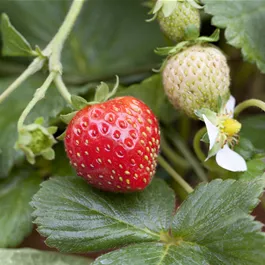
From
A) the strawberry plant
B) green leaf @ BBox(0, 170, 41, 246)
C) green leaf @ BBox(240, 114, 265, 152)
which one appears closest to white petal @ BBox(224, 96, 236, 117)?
the strawberry plant

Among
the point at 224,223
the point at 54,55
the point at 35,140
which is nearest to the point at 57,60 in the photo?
the point at 54,55

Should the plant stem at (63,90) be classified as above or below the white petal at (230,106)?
above

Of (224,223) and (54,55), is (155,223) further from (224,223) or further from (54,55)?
(54,55)

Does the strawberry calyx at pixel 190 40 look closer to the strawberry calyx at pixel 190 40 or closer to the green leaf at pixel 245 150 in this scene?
the strawberry calyx at pixel 190 40

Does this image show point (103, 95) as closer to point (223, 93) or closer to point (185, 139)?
point (223, 93)

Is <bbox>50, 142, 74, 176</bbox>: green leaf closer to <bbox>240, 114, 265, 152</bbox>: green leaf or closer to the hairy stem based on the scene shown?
the hairy stem

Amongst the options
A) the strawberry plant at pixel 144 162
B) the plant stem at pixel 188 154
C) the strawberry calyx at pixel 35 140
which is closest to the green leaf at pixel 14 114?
the strawberry plant at pixel 144 162
